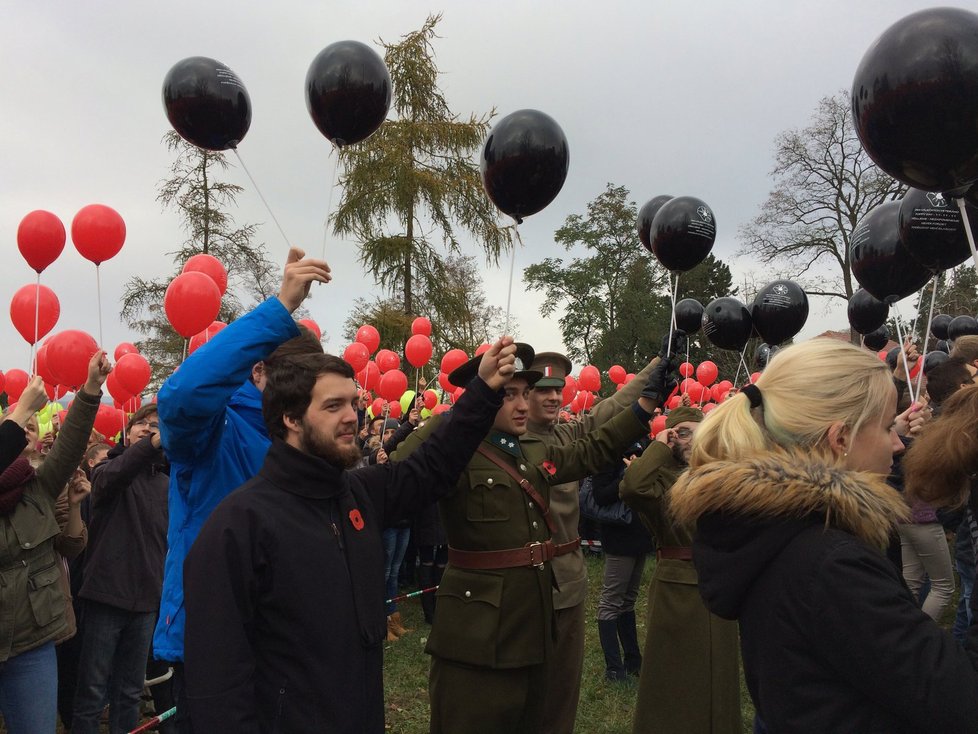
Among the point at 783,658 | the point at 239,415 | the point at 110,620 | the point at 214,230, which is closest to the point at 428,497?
the point at 239,415

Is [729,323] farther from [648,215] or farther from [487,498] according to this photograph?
[487,498]

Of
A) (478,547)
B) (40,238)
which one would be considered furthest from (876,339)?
(40,238)

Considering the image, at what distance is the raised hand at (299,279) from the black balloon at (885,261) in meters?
2.99

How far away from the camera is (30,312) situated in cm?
593

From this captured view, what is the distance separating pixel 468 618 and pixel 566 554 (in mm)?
1554

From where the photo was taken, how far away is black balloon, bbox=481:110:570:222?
3496mm

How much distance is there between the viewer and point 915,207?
3.41 m

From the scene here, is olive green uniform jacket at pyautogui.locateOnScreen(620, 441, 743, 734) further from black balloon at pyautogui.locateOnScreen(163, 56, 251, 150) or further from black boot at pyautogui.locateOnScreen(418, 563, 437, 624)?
black boot at pyautogui.locateOnScreen(418, 563, 437, 624)

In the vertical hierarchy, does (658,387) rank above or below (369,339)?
below

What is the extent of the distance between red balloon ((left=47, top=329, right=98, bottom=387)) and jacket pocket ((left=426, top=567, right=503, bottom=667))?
3.40m

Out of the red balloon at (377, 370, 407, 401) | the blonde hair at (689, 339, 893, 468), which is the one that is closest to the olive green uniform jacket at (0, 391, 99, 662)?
the blonde hair at (689, 339, 893, 468)

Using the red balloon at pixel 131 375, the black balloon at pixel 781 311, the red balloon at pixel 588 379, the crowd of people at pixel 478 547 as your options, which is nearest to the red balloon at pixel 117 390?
the red balloon at pixel 131 375

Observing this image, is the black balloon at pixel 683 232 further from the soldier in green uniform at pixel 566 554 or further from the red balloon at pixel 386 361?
the red balloon at pixel 386 361

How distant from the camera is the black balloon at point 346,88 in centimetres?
364
